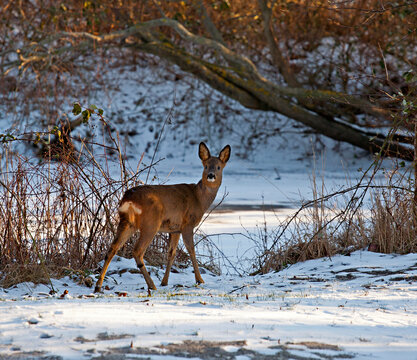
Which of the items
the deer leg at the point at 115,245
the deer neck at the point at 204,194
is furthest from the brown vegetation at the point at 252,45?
the deer leg at the point at 115,245

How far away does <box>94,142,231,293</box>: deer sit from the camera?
6.18m

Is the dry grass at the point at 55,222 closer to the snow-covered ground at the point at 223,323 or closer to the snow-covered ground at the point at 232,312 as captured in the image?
the snow-covered ground at the point at 232,312

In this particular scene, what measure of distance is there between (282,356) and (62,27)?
1461 cm

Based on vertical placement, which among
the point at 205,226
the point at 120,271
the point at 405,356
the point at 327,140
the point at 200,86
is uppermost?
the point at 200,86

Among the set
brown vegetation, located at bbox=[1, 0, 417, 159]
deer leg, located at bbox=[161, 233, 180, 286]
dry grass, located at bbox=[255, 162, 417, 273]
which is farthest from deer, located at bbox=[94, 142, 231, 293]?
brown vegetation, located at bbox=[1, 0, 417, 159]

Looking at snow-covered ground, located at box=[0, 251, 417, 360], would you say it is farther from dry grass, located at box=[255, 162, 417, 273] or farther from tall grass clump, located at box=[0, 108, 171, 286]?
dry grass, located at box=[255, 162, 417, 273]

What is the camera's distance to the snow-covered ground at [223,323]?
3637 millimetres

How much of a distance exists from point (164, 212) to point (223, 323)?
7.87ft

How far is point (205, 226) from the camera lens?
10320 mm

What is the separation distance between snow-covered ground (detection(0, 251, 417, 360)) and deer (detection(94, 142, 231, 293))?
0.44 metres

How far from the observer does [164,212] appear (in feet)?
21.3

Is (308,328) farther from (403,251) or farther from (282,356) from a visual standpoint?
(403,251)

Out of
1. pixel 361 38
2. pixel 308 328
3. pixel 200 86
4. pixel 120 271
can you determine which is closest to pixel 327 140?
pixel 361 38

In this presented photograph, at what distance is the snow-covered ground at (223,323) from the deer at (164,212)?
1.43ft
